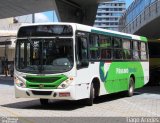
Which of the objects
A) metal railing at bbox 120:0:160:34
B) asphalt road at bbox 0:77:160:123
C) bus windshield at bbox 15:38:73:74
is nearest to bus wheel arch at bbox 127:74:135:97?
asphalt road at bbox 0:77:160:123

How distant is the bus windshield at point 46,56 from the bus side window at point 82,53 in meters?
0.35

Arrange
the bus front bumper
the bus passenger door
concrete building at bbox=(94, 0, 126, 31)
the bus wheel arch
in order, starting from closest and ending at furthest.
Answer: the bus front bumper, the bus passenger door, the bus wheel arch, concrete building at bbox=(94, 0, 126, 31)

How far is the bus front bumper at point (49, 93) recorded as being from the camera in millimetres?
14742

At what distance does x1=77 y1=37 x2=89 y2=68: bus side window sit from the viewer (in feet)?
50.0

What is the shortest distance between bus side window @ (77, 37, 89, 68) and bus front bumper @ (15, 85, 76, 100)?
3.07 feet

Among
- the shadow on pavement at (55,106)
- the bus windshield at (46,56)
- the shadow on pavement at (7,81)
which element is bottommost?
the shadow on pavement at (7,81)

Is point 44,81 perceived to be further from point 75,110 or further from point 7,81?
point 7,81

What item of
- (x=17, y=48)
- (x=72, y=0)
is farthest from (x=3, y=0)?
(x=17, y=48)

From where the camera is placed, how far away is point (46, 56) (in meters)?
15.2

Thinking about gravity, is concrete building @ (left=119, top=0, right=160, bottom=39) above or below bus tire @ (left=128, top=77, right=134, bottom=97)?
above

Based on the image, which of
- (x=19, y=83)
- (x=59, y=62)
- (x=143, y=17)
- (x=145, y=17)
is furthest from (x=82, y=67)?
(x=143, y=17)

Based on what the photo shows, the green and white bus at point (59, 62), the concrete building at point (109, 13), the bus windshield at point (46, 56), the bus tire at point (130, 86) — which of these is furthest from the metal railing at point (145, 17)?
the concrete building at point (109, 13)

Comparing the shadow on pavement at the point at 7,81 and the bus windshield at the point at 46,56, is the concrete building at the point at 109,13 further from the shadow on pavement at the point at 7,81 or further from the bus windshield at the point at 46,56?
the bus windshield at the point at 46,56

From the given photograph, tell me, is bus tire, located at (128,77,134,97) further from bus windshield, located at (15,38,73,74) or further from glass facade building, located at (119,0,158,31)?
glass facade building, located at (119,0,158,31)
